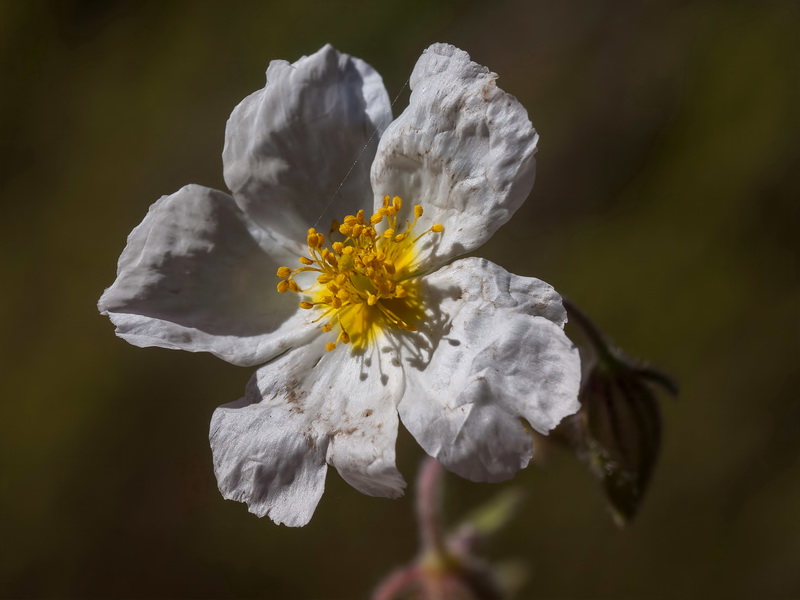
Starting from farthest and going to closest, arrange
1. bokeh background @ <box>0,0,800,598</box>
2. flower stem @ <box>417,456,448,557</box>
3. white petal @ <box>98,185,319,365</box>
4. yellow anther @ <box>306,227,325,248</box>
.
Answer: bokeh background @ <box>0,0,800,598</box>
flower stem @ <box>417,456,448,557</box>
yellow anther @ <box>306,227,325,248</box>
white petal @ <box>98,185,319,365</box>

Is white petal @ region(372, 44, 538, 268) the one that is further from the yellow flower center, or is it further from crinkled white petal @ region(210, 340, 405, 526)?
crinkled white petal @ region(210, 340, 405, 526)

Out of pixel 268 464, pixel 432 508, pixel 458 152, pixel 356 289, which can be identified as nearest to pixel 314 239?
pixel 356 289

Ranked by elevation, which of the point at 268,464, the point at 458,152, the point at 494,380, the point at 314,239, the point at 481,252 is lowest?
the point at 481,252

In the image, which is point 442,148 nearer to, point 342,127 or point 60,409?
point 342,127

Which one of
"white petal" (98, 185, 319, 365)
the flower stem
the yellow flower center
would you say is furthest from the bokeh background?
"white petal" (98, 185, 319, 365)

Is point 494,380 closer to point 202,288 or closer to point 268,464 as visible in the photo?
point 268,464

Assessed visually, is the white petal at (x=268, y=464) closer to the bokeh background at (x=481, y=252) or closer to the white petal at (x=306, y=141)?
the white petal at (x=306, y=141)
